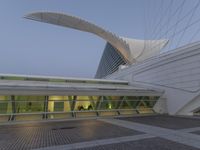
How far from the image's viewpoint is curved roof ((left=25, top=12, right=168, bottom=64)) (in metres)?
38.0

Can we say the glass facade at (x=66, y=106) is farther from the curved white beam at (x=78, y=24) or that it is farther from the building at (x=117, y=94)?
the curved white beam at (x=78, y=24)

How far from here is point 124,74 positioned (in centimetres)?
3325

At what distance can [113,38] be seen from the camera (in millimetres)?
41062

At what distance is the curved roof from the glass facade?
22430 millimetres

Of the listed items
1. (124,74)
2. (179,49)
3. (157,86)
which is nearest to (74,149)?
(179,49)

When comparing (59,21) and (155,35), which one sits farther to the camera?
(59,21)

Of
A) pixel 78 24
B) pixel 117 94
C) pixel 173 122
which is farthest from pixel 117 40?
pixel 173 122

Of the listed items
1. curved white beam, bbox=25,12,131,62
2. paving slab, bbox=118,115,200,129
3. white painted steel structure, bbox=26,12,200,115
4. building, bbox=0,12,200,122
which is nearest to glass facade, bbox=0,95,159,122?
building, bbox=0,12,200,122

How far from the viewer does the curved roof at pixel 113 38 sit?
38.0 metres

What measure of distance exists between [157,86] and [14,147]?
1987cm

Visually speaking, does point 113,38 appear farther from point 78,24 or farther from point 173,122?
point 173,122

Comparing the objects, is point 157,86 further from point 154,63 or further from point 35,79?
point 35,79

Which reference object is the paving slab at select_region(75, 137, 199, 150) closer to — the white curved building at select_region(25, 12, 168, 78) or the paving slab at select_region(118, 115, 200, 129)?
the paving slab at select_region(118, 115, 200, 129)

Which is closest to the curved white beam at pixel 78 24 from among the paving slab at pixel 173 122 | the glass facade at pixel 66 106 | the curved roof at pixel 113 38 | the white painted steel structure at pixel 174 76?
the curved roof at pixel 113 38
